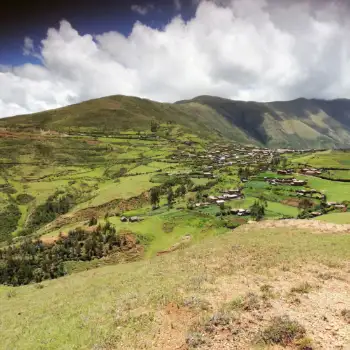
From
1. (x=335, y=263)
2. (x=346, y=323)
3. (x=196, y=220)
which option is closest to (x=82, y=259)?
(x=196, y=220)

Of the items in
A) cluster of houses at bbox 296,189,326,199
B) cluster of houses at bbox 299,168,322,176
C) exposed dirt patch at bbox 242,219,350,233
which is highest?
exposed dirt patch at bbox 242,219,350,233

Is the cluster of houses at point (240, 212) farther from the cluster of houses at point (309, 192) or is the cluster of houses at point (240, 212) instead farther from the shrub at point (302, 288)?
the shrub at point (302, 288)

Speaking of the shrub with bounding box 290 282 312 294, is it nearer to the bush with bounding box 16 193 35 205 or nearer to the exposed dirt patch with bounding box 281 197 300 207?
the exposed dirt patch with bounding box 281 197 300 207

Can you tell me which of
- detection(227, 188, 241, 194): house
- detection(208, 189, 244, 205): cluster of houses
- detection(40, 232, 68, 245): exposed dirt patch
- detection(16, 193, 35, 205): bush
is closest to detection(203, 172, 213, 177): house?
detection(227, 188, 241, 194): house

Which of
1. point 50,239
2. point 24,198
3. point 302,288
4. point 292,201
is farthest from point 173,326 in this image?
point 24,198

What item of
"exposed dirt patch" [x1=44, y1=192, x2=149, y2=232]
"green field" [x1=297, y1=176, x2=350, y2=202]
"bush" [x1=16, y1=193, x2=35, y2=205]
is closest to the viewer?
"exposed dirt patch" [x1=44, y1=192, x2=149, y2=232]

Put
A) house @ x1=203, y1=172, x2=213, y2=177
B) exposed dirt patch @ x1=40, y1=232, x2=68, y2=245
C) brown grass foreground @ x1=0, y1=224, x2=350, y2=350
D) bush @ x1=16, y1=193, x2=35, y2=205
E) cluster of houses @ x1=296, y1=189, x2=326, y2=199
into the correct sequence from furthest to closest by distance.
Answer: house @ x1=203, y1=172, x2=213, y2=177, bush @ x1=16, y1=193, x2=35, y2=205, cluster of houses @ x1=296, y1=189, x2=326, y2=199, exposed dirt patch @ x1=40, y1=232, x2=68, y2=245, brown grass foreground @ x1=0, y1=224, x2=350, y2=350

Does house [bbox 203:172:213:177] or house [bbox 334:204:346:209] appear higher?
house [bbox 203:172:213:177]

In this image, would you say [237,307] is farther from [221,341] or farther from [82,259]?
[82,259]
